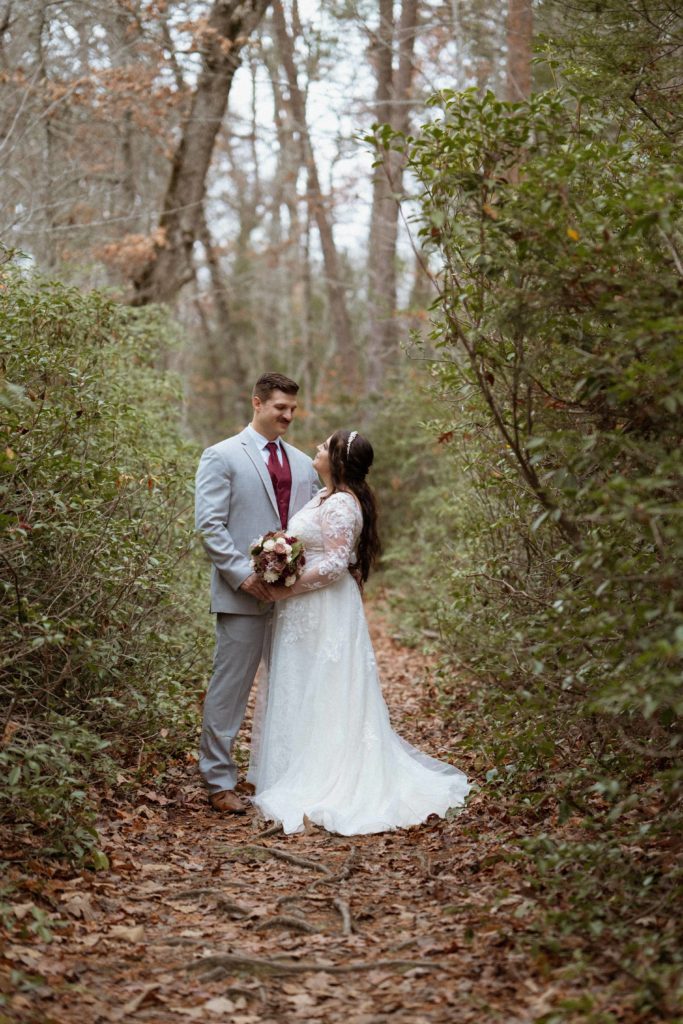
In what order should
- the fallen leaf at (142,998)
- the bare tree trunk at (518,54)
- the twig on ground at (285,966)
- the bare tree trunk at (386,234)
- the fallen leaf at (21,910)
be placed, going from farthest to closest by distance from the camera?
the bare tree trunk at (386,234) < the bare tree trunk at (518,54) < the fallen leaf at (21,910) < the twig on ground at (285,966) < the fallen leaf at (142,998)

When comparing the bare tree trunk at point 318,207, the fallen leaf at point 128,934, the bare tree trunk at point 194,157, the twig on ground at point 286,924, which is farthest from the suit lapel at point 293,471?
the bare tree trunk at point 318,207

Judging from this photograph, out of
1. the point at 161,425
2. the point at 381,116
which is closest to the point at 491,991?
the point at 161,425

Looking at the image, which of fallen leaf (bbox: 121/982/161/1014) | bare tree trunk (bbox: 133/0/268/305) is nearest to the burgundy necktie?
Result: fallen leaf (bbox: 121/982/161/1014)

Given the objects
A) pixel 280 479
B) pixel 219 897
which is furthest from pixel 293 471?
pixel 219 897

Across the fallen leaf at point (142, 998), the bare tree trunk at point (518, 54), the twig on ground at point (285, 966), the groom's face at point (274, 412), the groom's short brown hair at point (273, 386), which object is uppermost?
the bare tree trunk at point (518, 54)

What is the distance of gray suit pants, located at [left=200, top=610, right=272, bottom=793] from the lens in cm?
621

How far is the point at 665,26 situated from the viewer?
5555 millimetres

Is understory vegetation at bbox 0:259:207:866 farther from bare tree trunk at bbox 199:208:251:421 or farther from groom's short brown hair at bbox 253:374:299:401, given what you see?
bare tree trunk at bbox 199:208:251:421

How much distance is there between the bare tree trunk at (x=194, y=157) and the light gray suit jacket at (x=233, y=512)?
286 inches

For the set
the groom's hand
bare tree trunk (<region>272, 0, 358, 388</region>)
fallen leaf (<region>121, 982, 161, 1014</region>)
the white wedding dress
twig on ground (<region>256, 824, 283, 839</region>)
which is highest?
bare tree trunk (<region>272, 0, 358, 388</region>)

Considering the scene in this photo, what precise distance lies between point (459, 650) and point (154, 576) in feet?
7.11

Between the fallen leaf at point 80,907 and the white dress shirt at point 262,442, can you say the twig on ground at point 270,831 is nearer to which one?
the fallen leaf at point 80,907

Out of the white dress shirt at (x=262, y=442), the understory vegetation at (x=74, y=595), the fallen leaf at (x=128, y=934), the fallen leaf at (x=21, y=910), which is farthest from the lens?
the white dress shirt at (x=262, y=442)

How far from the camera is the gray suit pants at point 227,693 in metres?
6.21
